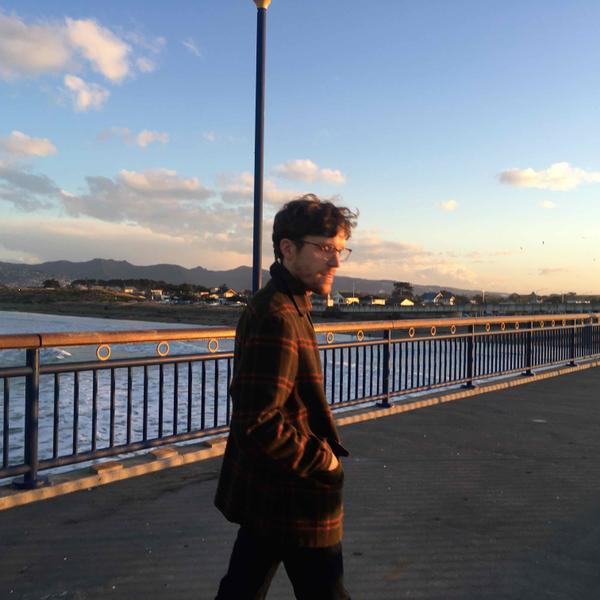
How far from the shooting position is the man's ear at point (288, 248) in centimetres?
202

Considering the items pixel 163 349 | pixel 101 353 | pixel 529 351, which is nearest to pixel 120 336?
pixel 101 353

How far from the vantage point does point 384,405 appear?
791 cm

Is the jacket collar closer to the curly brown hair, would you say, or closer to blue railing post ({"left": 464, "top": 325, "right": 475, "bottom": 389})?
the curly brown hair

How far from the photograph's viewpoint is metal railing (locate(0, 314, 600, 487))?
14.2ft

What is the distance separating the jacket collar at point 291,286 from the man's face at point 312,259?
0.07 feet

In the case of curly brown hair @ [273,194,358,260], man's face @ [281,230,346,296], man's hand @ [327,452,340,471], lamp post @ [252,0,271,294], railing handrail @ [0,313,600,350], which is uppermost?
lamp post @ [252,0,271,294]

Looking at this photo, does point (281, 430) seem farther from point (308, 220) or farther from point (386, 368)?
point (386, 368)

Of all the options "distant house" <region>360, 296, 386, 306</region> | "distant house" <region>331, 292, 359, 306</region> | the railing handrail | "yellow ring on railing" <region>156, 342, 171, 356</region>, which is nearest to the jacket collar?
the railing handrail

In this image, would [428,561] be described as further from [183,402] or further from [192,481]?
[183,402]

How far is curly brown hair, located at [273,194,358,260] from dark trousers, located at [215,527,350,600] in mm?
976

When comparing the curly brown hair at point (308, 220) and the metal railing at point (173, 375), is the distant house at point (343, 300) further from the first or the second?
the curly brown hair at point (308, 220)

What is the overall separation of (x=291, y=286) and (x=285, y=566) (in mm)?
913

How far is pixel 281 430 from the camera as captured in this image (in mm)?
1775

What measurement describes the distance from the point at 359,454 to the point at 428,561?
2286mm
